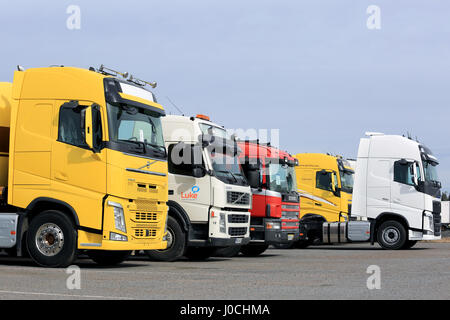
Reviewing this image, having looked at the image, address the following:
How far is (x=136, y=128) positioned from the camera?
1363cm

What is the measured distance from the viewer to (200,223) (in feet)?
53.0

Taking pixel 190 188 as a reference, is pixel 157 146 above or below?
above

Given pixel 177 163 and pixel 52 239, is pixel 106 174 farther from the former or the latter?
pixel 177 163

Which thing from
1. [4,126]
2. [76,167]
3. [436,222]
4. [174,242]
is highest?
[4,126]

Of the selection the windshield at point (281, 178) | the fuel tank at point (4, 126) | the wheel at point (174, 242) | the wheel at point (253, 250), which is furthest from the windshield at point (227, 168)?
the fuel tank at point (4, 126)

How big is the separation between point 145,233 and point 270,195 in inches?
251

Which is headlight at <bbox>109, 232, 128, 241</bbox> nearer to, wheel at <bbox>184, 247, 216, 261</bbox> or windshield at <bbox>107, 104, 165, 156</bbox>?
windshield at <bbox>107, 104, 165, 156</bbox>

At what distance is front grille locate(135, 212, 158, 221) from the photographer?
44.5 feet

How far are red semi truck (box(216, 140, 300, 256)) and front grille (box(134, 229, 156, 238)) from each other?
5224 millimetres

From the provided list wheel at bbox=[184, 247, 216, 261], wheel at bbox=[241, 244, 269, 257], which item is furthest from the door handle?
wheel at bbox=[241, 244, 269, 257]

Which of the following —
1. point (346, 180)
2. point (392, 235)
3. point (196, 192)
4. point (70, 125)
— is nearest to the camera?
point (70, 125)

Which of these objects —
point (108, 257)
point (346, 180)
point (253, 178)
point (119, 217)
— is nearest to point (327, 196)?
point (346, 180)

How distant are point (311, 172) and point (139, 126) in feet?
43.2

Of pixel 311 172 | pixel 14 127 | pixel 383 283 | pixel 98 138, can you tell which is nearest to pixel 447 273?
pixel 383 283
